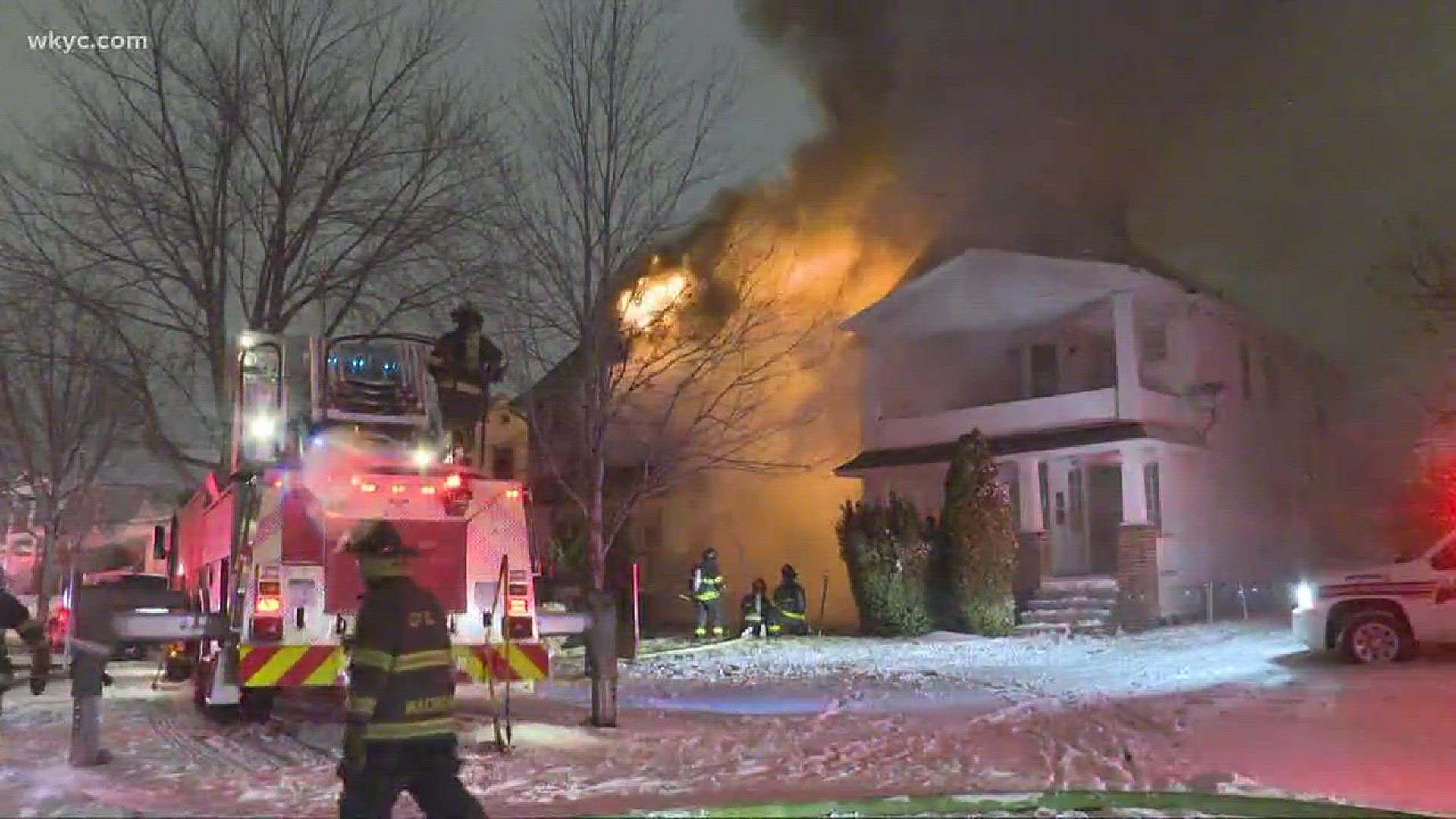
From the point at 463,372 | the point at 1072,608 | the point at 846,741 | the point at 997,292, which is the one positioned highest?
the point at 997,292

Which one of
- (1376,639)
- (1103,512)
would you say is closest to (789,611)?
(1103,512)

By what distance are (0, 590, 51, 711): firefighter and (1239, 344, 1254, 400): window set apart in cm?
1911

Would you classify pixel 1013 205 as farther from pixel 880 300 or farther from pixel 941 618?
pixel 941 618

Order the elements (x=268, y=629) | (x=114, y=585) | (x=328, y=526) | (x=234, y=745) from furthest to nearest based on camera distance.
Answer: (x=114, y=585) < (x=234, y=745) < (x=328, y=526) < (x=268, y=629)

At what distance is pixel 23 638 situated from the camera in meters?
6.91

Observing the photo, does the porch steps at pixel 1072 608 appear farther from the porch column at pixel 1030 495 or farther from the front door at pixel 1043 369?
the front door at pixel 1043 369

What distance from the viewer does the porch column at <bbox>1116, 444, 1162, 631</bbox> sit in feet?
59.9

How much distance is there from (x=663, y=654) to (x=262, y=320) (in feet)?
20.5

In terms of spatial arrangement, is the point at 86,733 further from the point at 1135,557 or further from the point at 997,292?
the point at 997,292

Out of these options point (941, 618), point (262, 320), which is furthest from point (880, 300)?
point (262, 320)

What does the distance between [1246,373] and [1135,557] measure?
202 inches

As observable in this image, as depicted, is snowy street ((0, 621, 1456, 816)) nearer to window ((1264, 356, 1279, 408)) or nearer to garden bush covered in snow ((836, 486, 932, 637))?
garden bush covered in snow ((836, 486, 932, 637))

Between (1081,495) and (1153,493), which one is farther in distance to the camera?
(1081,495)

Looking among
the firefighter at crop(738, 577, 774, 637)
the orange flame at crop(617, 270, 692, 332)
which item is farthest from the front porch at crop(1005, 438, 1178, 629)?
the orange flame at crop(617, 270, 692, 332)
